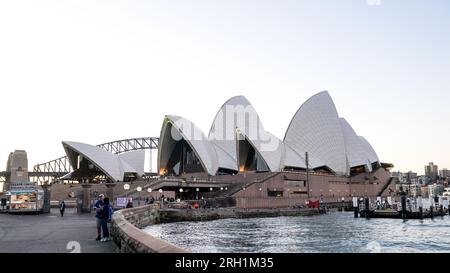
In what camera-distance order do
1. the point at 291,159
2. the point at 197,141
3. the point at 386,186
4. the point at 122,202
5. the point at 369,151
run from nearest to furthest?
1. the point at 122,202
2. the point at 291,159
3. the point at 197,141
4. the point at 369,151
5. the point at 386,186

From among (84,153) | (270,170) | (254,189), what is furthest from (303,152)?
(84,153)

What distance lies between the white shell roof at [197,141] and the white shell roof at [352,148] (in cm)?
3225

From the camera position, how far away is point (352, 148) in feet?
309

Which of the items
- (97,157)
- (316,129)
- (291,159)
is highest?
(316,129)

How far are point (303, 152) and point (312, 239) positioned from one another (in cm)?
6043

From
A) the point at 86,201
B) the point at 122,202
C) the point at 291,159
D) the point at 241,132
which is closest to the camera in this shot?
the point at 86,201

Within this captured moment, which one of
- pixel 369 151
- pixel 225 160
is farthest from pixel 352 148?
pixel 225 160

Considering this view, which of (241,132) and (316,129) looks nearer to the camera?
(241,132)

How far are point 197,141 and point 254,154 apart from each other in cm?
1229

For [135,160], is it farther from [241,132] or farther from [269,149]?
[269,149]

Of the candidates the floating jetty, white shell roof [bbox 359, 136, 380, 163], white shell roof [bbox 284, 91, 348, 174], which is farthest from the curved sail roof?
white shell roof [bbox 359, 136, 380, 163]

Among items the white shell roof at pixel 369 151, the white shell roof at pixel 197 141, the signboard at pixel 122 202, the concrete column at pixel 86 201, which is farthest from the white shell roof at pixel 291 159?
the concrete column at pixel 86 201

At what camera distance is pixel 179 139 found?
8606 cm

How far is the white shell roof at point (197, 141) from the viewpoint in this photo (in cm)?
7988
